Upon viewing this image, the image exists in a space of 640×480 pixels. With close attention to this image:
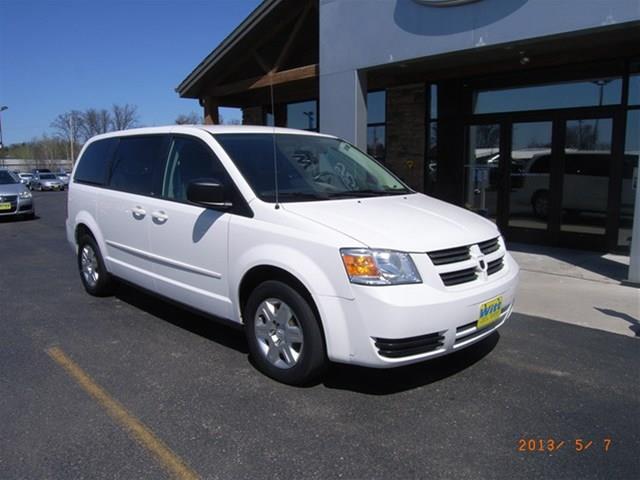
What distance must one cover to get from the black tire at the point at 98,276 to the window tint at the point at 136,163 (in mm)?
820

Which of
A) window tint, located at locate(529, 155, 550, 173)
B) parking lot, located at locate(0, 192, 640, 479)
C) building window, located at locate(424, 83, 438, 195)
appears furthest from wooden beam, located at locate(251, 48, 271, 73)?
parking lot, located at locate(0, 192, 640, 479)

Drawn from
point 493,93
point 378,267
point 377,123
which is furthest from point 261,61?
point 378,267

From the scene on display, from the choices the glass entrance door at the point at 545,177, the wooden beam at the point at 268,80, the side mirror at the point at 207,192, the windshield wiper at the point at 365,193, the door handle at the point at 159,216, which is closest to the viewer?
the side mirror at the point at 207,192

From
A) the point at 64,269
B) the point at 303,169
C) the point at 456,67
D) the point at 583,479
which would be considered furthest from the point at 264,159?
the point at 456,67

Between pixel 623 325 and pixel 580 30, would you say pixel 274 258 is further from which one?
pixel 580 30

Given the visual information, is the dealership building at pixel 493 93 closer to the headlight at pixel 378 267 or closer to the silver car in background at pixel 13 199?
the headlight at pixel 378 267

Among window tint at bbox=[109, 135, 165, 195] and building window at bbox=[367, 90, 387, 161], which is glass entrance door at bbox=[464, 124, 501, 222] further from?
window tint at bbox=[109, 135, 165, 195]

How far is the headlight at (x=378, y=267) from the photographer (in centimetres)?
325

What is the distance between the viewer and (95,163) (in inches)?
239

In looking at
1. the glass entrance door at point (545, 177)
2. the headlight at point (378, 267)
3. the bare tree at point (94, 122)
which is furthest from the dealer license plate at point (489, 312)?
the bare tree at point (94, 122)

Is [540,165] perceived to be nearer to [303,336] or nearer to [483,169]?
[483,169]

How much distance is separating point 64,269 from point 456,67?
23.1ft

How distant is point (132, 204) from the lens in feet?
16.7
